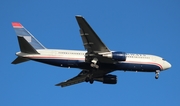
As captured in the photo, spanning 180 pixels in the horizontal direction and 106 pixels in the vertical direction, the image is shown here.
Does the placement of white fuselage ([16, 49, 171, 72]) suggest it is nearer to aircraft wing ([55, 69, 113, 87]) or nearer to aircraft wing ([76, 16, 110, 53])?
aircraft wing ([76, 16, 110, 53])

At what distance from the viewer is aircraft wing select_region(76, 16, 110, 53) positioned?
54422 mm

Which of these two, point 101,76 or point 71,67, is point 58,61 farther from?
point 101,76

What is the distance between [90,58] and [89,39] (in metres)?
4.38

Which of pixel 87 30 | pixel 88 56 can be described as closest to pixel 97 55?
pixel 88 56

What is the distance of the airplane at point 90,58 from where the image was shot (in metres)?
58.2

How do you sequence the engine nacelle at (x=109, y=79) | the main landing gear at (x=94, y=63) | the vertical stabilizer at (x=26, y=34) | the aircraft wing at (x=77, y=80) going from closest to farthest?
the main landing gear at (x=94, y=63), the vertical stabilizer at (x=26, y=34), the engine nacelle at (x=109, y=79), the aircraft wing at (x=77, y=80)

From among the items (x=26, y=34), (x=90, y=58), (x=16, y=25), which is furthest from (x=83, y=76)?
(x=16, y=25)

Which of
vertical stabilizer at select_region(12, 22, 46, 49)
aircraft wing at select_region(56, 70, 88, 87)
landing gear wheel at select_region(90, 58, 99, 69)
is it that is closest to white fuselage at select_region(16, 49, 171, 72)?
landing gear wheel at select_region(90, 58, 99, 69)

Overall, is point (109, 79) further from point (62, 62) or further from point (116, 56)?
point (62, 62)

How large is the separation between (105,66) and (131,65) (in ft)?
13.7

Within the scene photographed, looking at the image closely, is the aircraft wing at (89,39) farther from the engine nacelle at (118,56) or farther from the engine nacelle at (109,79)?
the engine nacelle at (109,79)

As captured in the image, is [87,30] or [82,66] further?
[82,66]

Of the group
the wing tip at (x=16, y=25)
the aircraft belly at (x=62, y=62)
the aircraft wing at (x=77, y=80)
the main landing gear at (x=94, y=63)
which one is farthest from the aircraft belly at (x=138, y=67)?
the wing tip at (x=16, y=25)

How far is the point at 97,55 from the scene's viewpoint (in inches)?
2372
